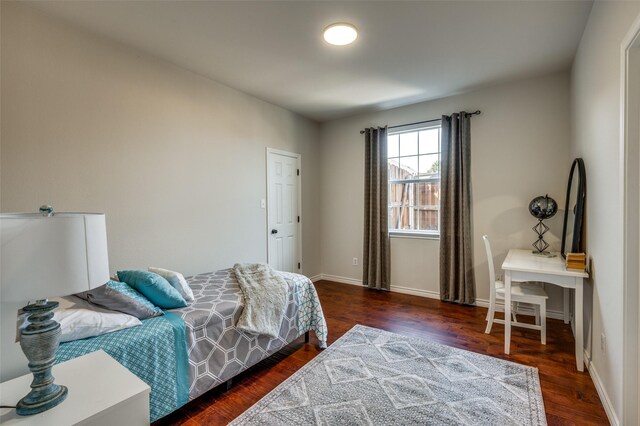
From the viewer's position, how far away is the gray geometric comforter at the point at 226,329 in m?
1.88

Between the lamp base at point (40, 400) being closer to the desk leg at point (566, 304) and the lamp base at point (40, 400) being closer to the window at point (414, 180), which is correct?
the window at point (414, 180)

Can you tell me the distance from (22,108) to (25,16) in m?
0.64

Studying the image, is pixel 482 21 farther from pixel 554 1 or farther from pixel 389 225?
pixel 389 225

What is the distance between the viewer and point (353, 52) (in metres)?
2.70

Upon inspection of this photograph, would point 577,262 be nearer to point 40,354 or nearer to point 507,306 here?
point 507,306

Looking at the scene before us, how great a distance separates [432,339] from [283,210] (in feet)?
8.29

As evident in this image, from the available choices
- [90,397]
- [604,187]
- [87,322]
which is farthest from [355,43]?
[90,397]

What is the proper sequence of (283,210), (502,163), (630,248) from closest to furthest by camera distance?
(630,248)
(502,163)
(283,210)

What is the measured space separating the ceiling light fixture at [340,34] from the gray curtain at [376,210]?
6.60 ft

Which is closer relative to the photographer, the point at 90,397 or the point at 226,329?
the point at 90,397

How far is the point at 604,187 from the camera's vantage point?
75.7 inches

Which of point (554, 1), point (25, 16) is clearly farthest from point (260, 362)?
point (554, 1)

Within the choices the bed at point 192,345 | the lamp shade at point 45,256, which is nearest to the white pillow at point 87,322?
the bed at point 192,345

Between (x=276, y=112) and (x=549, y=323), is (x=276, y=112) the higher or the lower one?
the higher one
